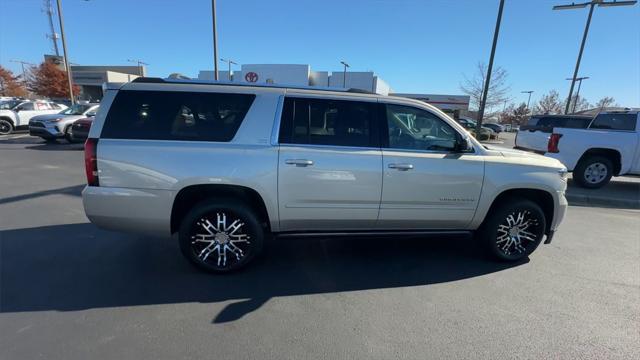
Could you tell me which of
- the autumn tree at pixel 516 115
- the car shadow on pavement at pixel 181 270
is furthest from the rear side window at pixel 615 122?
the autumn tree at pixel 516 115

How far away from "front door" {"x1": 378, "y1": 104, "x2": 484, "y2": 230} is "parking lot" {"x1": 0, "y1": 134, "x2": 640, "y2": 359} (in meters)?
0.64

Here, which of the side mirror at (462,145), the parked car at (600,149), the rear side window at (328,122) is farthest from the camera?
the parked car at (600,149)

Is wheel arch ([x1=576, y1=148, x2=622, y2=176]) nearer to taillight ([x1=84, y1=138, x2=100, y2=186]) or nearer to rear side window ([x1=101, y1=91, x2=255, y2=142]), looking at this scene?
rear side window ([x1=101, y1=91, x2=255, y2=142])

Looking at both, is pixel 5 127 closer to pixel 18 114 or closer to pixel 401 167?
pixel 18 114

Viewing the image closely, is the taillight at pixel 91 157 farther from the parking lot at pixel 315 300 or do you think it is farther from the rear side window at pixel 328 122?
the rear side window at pixel 328 122

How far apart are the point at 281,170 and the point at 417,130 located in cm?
162

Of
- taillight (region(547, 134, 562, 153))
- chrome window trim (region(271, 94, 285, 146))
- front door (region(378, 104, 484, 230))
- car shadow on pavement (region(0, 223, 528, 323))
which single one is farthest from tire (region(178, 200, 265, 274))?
taillight (region(547, 134, 562, 153))

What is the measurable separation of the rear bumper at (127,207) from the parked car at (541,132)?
367 inches

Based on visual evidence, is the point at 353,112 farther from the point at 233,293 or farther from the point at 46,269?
the point at 46,269

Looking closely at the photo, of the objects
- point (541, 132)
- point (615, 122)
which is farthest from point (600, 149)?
point (541, 132)

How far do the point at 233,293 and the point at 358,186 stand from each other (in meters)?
1.63

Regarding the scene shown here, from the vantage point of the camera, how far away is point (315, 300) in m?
3.11

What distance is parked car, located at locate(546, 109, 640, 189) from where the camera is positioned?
7961mm

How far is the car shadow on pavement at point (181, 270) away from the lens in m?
3.03
